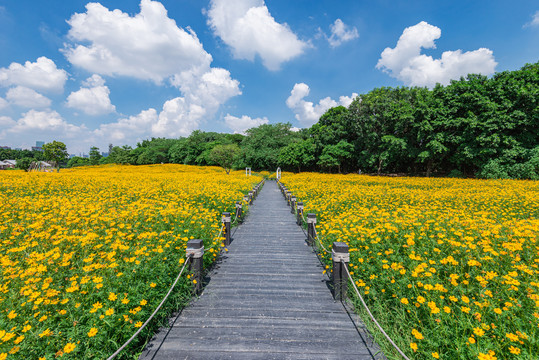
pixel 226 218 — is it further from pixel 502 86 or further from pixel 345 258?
pixel 502 86

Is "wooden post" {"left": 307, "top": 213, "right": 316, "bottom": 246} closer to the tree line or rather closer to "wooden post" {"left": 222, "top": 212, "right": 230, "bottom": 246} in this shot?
"wooden post" {"left": 222, "top": 212, "right": 230, "bottom": 246}

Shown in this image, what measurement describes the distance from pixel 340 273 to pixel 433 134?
97.5 ft

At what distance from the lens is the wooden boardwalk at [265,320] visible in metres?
2.73

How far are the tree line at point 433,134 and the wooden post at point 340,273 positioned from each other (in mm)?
27367

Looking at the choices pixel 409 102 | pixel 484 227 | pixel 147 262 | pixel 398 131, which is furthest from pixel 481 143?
pixel 147 262

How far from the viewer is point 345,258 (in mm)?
3854

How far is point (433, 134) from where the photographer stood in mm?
25234

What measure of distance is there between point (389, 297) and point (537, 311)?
1652 millimetres

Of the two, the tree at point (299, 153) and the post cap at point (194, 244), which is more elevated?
the tree at point (299, 153)

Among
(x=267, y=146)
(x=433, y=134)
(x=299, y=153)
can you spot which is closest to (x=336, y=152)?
(x=299, y=153)

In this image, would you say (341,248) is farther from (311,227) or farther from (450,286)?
(311,227)

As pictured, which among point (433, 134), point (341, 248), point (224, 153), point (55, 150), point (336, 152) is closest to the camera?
point (341, 248)

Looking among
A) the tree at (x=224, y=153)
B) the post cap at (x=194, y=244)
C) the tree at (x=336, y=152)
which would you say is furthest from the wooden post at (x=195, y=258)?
the tree at (x=224, y=153)

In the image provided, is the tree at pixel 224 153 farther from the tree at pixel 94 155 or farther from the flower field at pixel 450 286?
the tree at pixel 94 155
